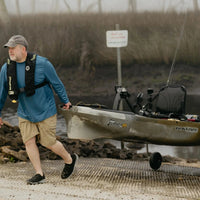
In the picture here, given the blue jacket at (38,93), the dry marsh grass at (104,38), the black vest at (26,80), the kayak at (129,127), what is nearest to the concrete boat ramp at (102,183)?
the kayak at (129,127)

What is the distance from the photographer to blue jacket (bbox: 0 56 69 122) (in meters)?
5.44

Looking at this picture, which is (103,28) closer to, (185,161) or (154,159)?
(185,161)

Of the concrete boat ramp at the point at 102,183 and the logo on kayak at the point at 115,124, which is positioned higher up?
the logo on kayak at the point at 115,124

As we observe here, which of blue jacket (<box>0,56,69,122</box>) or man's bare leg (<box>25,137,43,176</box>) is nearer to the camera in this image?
blue jacket (<box>0,56,69,122</box>)

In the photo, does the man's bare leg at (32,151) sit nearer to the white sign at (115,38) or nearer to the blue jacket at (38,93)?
the blue jacket at (38,93)

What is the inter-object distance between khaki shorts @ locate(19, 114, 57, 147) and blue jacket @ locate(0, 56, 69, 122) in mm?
60

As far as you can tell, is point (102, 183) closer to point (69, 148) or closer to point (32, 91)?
point (32, 91)

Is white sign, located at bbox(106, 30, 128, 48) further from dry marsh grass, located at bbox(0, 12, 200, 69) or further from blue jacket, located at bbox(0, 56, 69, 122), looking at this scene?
dry marsh grass, located at bbox(0, 12, 200, 69)

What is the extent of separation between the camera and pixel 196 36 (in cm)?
2009

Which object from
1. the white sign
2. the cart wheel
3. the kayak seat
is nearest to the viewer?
the kayak seat

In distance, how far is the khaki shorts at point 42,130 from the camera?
18.2 feet

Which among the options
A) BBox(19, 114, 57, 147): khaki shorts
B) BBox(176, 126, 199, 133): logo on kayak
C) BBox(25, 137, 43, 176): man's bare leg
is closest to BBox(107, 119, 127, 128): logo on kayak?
BBox(176, 126, 199, 133): logo on kayak

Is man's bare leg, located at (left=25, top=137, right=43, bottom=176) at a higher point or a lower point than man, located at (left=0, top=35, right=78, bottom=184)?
lower

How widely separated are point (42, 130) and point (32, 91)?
1.54ft
